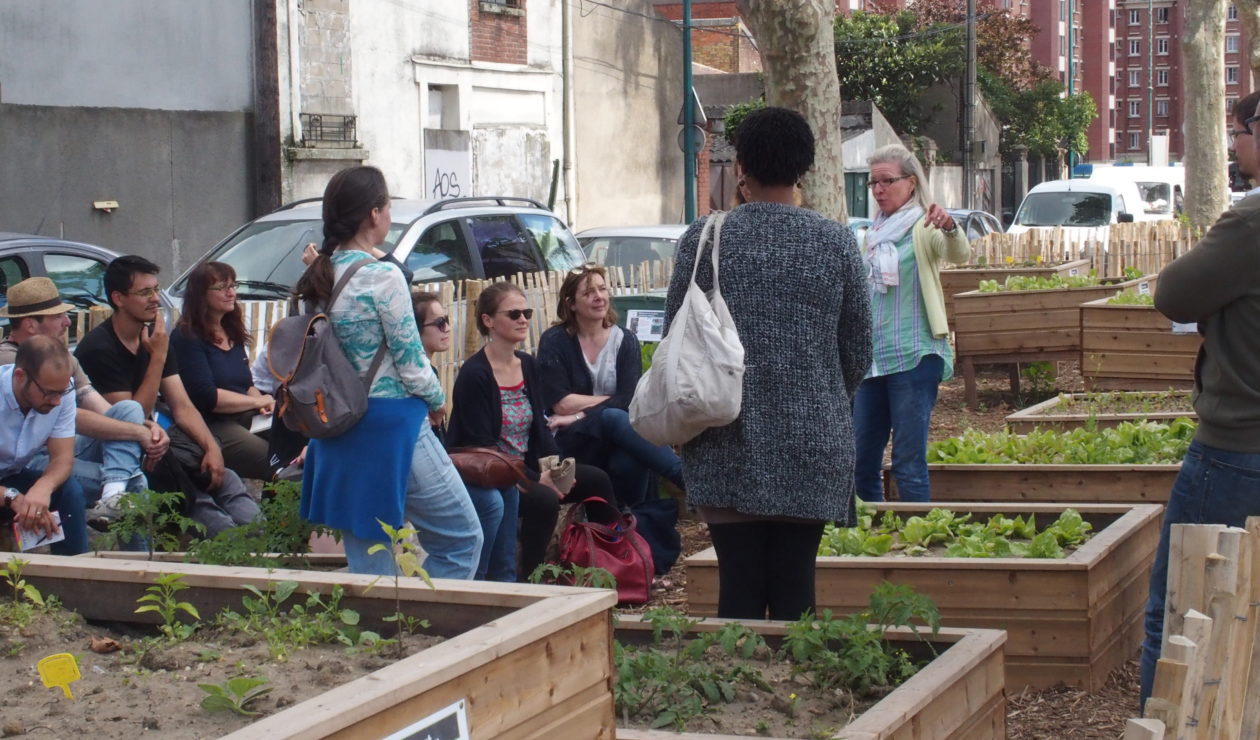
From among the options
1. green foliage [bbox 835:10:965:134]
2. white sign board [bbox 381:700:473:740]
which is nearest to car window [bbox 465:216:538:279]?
white sign board [bbox 381:700:473:740]

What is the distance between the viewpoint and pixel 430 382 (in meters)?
4.66

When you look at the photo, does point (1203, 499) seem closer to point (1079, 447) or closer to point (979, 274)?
point (1079, 447)

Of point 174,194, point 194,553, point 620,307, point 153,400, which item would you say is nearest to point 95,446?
point 153,400

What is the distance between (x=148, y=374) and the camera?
6.96 metres

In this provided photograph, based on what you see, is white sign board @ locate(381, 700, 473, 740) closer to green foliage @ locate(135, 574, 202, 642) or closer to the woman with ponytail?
green foliage @ locate(135, 574, 202, 642)

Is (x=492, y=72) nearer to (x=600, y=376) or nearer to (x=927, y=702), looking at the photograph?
(x=600, y=376)

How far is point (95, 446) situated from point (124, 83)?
14213 mm

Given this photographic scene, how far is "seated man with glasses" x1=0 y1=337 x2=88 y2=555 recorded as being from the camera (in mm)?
5621

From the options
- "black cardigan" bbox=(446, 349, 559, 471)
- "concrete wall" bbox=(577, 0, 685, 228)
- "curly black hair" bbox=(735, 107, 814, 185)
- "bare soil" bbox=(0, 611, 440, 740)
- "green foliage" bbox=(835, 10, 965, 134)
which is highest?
"green foliage" bbox=(835, 10, 965, 134)

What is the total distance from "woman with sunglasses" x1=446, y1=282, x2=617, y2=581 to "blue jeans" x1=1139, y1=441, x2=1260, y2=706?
3.05 meters

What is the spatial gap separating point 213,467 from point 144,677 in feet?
12.9

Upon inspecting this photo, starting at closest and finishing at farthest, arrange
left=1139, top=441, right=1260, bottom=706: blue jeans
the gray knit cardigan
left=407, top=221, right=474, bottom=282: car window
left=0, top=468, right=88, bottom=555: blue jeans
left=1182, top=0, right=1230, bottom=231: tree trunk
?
left=1139, top=441, right=1260, bottom=706: blue jeans < the gray knit cardigan < left=0, top=468, right=88, bottom=555: blue jeans < left=407, top=221, right=474, bottom=282: car window < left=1182, top=0, right=1230, bottom=231: tree trunk

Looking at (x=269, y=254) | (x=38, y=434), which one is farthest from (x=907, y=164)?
(x=269, y=254)

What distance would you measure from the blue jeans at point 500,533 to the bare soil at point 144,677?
8.92 ft
